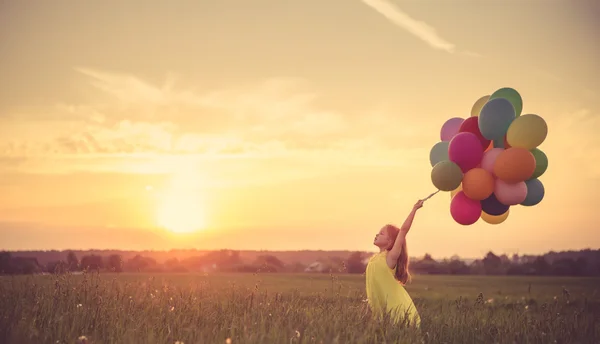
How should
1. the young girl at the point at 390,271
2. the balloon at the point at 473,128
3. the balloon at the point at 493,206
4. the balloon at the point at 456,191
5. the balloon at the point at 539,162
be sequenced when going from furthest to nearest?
the balloon at the point at 456,191 < the balloon at the point at 473,128 < the balloon at the point at 493,206 < the balloon at the point at 539,162 < the young girl at the point at 390,271

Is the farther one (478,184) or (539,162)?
(539,162)

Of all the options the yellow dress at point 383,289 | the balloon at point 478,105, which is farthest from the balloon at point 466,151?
the yellow dress at point 383,289

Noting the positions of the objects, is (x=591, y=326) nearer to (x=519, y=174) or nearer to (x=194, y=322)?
(x=519, y=174)

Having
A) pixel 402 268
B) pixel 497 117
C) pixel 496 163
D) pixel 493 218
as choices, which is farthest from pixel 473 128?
pixel 402 268

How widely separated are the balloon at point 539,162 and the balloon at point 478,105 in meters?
1.39

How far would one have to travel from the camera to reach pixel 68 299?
832 centimetres

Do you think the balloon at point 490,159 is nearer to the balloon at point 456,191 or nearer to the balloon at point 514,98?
the balloon at point 456,191

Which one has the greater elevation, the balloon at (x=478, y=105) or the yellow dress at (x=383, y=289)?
the balloon at (x=478, y=105)

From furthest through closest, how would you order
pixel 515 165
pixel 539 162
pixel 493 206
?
pixel 493 206, pixel 539 162, pixel 515 165

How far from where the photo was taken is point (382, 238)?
8938 millimetres

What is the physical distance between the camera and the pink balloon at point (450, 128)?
10319mm

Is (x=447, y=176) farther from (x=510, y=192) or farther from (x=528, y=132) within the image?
(x=528, y=132)

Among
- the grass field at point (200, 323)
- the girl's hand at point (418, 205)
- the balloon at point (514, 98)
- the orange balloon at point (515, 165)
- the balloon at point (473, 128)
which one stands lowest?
the grass field at point (200, 323)

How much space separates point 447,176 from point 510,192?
105 cm
